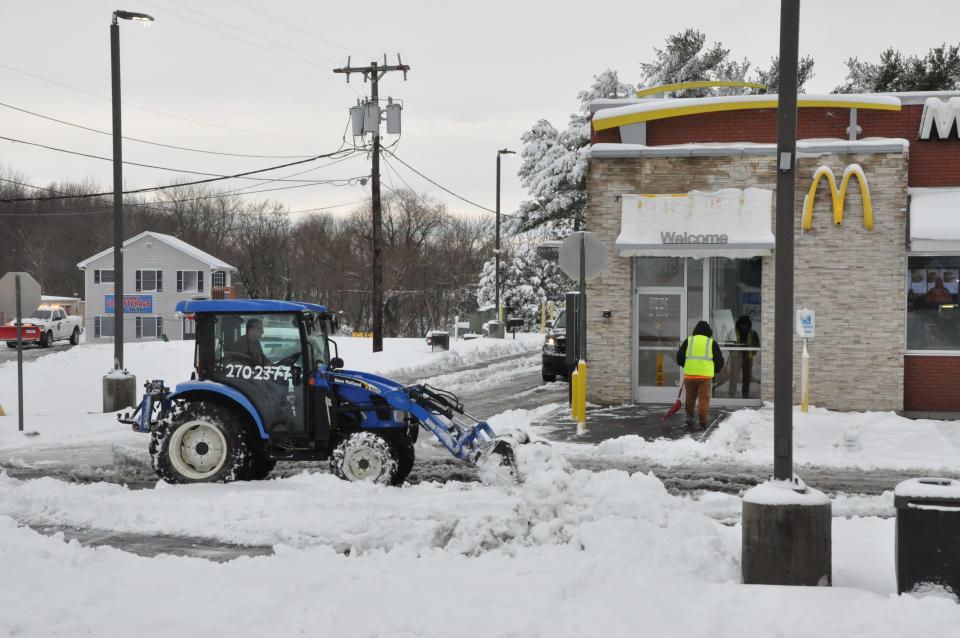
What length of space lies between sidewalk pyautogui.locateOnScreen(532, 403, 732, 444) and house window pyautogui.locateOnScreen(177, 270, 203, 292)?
54.5 meters

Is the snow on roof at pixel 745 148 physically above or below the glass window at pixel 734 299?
above

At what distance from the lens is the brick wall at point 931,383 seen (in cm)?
1722

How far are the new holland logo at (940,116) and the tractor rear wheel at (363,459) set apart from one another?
12.8m

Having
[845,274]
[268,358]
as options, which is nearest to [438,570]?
[268,358]

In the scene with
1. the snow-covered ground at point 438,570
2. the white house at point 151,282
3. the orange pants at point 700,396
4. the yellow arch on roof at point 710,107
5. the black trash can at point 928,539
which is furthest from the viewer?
the white house at point 151,282

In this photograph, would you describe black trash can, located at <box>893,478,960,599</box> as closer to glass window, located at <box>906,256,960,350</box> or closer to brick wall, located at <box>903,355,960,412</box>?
brick wall, located at <box>903,355,960,412</box>

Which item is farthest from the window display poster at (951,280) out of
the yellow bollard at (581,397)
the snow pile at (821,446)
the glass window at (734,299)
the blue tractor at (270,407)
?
the blue tractor at (270,407)

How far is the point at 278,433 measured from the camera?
1008 centimetres

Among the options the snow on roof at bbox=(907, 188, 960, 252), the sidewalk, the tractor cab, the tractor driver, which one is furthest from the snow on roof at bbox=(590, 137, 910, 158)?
the tractor driver

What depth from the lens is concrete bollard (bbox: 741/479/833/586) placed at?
6.18 metres

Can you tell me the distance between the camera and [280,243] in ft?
276

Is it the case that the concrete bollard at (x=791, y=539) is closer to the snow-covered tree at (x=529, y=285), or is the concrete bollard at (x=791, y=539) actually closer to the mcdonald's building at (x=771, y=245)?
the mcdonald's building at (x=771, y=245)

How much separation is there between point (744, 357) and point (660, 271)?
2.26 metres

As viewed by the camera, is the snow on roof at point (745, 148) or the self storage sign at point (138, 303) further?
the self storage sign at point (138, 303)
